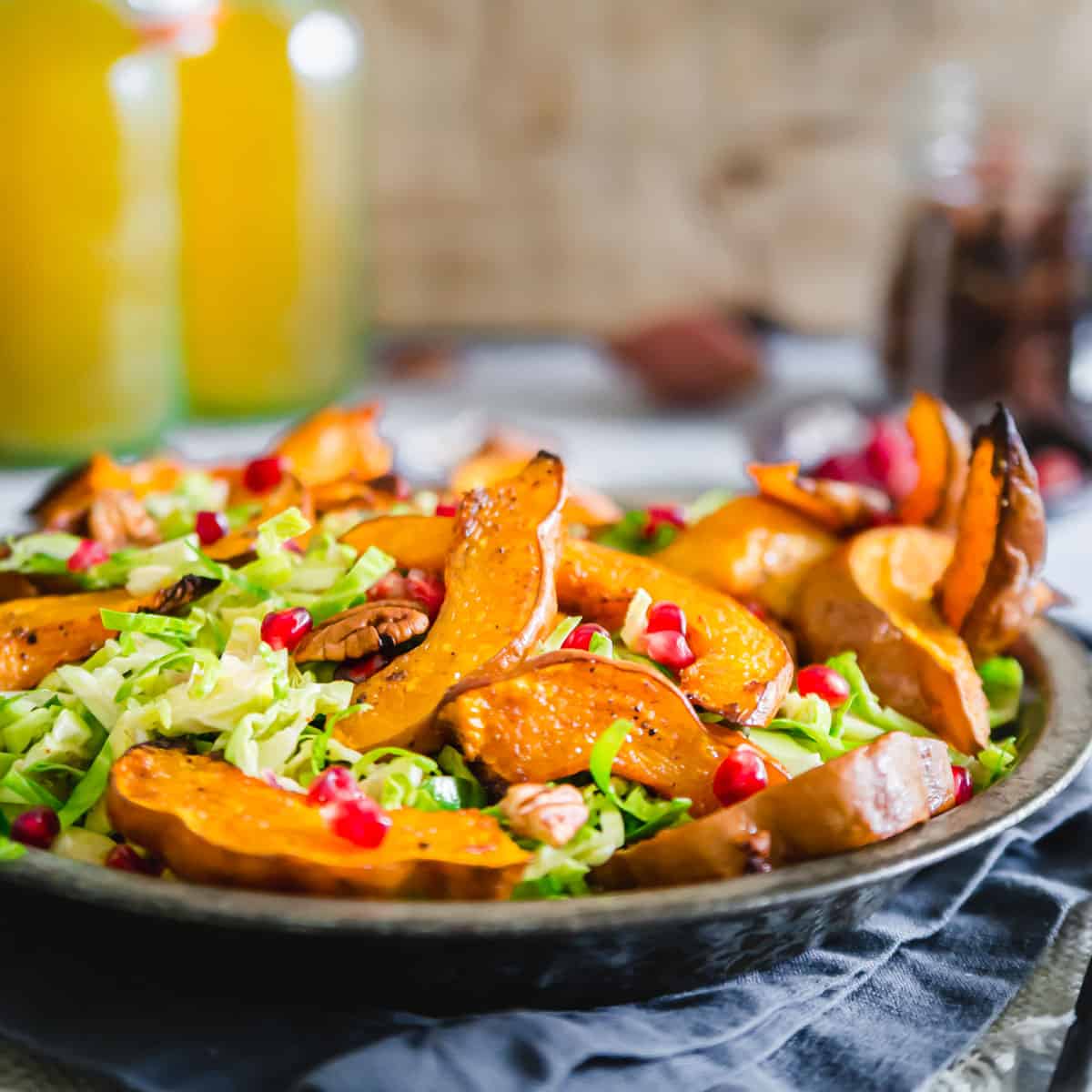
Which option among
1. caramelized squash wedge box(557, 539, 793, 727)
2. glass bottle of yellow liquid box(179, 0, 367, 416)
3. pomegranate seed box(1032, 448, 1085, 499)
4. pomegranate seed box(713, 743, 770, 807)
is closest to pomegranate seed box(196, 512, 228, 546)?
caramelized squash wedge box(557, 539, 793, 727)

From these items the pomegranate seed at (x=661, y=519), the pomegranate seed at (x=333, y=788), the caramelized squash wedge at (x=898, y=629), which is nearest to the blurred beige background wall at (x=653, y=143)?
the pomegranate seed at (x=661, y=519)

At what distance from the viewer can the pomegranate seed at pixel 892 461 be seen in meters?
3.13

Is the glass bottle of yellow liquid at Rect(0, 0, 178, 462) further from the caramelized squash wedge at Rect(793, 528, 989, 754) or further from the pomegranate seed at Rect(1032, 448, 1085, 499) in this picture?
the caramelized squash wedge at Rect(793, 528, 989, 754)

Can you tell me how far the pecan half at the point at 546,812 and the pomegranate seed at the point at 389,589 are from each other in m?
0.41

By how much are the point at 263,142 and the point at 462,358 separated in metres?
1.46

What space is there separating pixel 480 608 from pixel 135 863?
1.52 ft

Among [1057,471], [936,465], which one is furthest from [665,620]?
[1057,471]

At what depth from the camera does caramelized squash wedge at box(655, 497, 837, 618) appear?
2.03m

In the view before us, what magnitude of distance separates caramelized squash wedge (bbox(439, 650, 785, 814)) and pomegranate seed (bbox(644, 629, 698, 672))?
139mm

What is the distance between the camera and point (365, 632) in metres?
1.70

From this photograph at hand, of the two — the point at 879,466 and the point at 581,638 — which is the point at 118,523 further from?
the point at 879,466

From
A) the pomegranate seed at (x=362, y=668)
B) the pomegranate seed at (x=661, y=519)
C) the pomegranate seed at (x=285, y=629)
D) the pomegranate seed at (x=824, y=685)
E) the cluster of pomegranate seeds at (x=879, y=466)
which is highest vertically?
the pomegranate seed at (x=285, y=629)

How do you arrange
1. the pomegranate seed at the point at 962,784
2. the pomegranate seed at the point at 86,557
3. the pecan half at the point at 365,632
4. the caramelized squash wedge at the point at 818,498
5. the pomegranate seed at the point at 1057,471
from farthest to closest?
1. the pomegranate seed at the point at 1057,471
2. the caramelized squash wedge at the point at 818,498
3. the pomegranate seed at the point at 86,557
4. the pecan half at the point at 365,632
5. the pomegranate seed at the point at 962,784

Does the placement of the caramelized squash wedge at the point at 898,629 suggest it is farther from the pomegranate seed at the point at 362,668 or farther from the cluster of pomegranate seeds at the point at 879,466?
the cluster of pomegranate seeds at the point at 879,466
